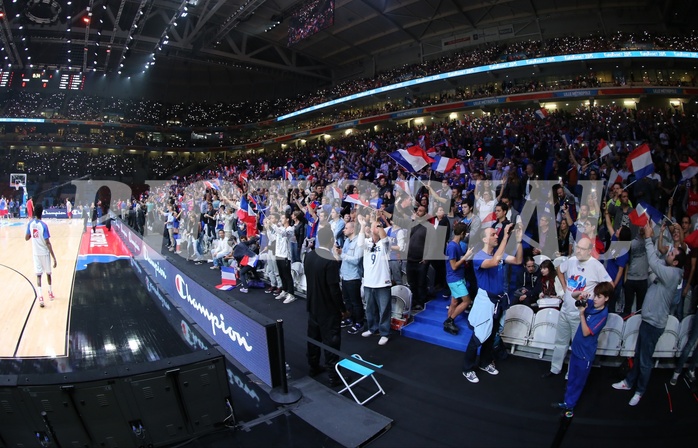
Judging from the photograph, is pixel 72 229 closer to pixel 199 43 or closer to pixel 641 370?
pixel 199 43

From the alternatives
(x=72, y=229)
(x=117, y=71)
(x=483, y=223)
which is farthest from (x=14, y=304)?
(x=117, y=71)

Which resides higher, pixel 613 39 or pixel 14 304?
pixel 613 39

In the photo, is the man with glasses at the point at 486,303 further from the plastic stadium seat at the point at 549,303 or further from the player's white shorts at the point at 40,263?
the player's white shorts at the point at 40,263

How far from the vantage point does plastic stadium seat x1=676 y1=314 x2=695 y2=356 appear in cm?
499

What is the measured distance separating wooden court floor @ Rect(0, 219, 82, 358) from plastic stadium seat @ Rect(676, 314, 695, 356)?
8.99 m

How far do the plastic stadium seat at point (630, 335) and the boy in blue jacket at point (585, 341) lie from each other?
119 centimetres

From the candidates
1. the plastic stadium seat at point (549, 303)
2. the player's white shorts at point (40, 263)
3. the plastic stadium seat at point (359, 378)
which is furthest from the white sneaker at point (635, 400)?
the player's white shorts at point (40, 263)

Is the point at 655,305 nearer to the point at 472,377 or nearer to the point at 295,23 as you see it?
the point at 472,377

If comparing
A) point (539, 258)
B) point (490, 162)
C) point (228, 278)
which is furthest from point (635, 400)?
point (228, 278)

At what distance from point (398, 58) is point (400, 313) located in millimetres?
32679

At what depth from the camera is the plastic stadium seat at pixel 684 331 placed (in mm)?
4992

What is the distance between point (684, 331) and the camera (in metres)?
5.02

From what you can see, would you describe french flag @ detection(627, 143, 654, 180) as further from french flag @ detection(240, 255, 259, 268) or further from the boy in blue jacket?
french flag @ detection(240, 255, 259, 268)

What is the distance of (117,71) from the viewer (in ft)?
133
